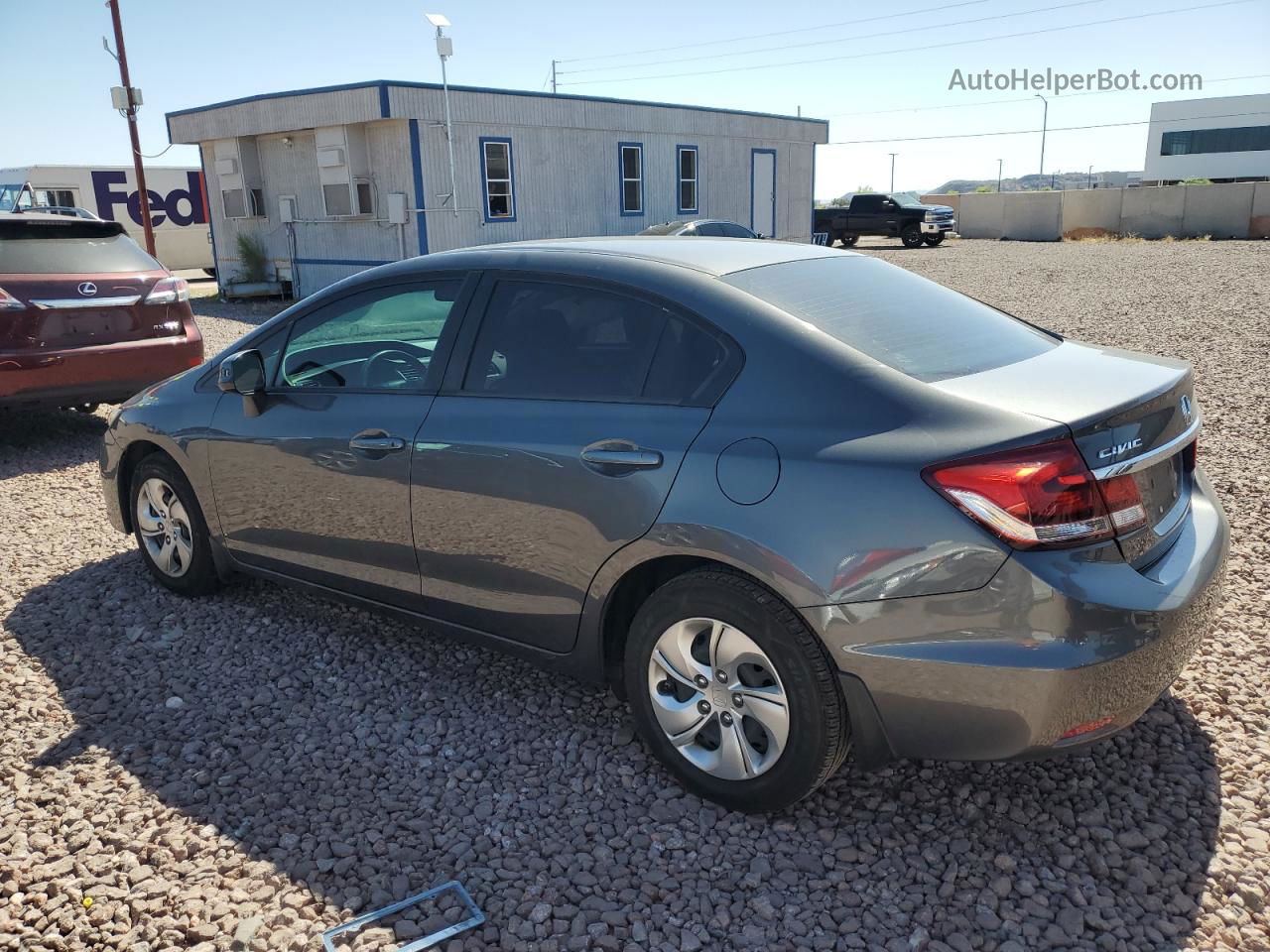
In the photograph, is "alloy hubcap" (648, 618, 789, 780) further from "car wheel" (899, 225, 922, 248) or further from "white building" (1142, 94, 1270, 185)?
"white building" (1142, 94, 1270, 185)

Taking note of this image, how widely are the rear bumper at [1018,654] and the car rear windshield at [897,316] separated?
660 millimetres

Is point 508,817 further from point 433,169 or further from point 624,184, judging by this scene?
point 624,184

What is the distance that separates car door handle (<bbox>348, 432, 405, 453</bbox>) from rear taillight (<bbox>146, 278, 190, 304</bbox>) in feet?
15.3

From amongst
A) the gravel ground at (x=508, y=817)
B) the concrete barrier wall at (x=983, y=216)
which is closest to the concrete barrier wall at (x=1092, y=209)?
the concrete barrier wall at (x=983, y=216)

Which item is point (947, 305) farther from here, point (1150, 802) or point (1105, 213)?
point (1105, 213)

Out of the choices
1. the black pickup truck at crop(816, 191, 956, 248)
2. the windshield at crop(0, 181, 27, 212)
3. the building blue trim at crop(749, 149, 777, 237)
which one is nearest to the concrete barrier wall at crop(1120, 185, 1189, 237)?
the black pickup truck at crop(816, 191, 956, 248)

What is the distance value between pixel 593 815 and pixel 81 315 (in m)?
6.14

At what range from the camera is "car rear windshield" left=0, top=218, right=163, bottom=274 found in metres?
7.17

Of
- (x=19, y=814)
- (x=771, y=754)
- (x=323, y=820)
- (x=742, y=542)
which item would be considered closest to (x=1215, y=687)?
(x=771, y=754)

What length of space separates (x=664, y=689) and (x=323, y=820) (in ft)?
3.63

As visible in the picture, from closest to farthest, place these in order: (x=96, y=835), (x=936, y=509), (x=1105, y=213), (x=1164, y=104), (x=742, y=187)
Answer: (x=936, y=509) < (x=96, y=835) < (x=742, y=187) < (x=1105, y=213) < (x=1164, y=104)

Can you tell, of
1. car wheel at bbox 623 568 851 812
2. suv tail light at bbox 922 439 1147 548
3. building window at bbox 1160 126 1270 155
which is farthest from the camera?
building window at bbox 1160 126 1270 155

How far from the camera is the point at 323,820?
10.0 feet

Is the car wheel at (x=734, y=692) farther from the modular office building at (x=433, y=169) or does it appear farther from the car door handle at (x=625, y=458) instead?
the modular office building at (x=433, y=169)
